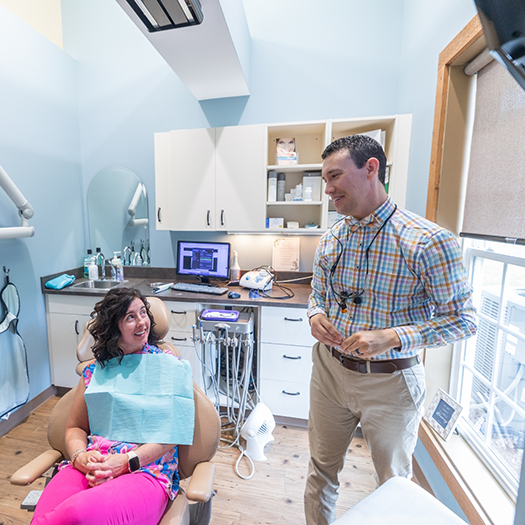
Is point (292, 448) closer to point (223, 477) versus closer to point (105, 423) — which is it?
point (223, 477)

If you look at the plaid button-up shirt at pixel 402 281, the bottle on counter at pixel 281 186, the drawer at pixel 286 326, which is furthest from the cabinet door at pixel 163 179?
the plaid button-up shirt at pixel 402 281

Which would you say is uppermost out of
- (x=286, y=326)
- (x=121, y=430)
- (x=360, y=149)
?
(x=360, y=149)

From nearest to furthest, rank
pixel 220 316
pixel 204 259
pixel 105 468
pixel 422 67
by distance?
pixel 105 468
pixel 422 67
pixel 220 316
pixel 204 259

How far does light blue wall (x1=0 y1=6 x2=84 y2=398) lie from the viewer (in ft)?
6.55

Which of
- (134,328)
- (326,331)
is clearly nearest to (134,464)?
(134,328)

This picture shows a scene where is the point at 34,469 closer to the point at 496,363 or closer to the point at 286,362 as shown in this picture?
the point at 286,362

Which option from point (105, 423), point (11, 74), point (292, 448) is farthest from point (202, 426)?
point (11, 74)

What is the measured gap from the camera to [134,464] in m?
0.99

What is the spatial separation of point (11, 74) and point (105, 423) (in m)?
2.49

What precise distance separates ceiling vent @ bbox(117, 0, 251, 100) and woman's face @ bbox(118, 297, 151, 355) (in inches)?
55.2

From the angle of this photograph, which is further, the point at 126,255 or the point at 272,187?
the point at 126,255

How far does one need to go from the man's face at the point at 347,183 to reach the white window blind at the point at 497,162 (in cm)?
55

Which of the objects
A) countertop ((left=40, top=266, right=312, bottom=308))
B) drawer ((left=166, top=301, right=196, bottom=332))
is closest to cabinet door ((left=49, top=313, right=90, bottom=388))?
countertop ((left=40, top=266, right=312, bottom=308))

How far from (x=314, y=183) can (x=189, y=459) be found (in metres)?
1.90
